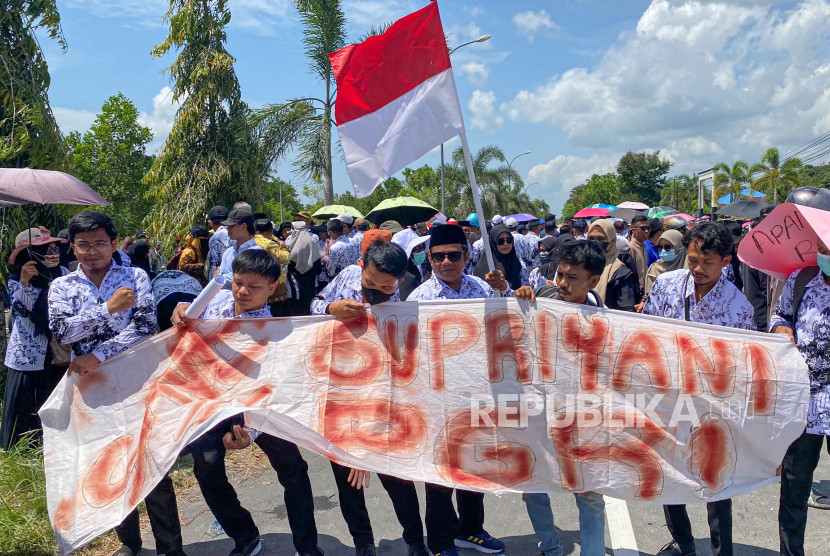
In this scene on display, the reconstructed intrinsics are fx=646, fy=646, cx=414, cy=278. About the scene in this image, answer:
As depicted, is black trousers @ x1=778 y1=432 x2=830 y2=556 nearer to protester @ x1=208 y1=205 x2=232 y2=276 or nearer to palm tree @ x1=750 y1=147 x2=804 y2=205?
protester @ x1=208 y1=205 x2=232 y2=276

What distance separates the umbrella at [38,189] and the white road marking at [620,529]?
12.4 feet

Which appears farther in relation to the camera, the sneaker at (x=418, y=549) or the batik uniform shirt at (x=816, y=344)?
the sneaker at (x=418, y=549)

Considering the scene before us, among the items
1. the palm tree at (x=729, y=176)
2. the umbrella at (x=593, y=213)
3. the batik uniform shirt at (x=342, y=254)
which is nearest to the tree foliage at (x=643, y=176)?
the palm tree at (x=729, y=176)

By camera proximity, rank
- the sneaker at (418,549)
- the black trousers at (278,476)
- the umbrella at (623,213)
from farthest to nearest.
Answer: the umbrella at (623,213) → the sneaker at (418,549) → the black trousers at (278,476)

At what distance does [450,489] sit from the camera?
11.9 ft

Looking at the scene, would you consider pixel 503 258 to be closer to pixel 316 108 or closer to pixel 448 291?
pixel 448 291

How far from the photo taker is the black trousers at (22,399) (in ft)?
15.7

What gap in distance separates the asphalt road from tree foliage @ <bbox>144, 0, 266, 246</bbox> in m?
11.0

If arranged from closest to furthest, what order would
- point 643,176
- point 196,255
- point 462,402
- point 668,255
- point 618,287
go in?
point 462,402 < point 618,287 < point 668,255 < point 196,255 < point 643,176

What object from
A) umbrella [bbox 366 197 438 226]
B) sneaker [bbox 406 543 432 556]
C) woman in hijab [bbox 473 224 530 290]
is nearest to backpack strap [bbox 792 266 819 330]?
sneaker [bbox 406 543 432 556]

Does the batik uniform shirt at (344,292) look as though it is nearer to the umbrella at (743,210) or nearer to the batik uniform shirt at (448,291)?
the batik uniform shirt at (448,291)

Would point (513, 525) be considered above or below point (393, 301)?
below

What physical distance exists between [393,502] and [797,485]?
203 centimetres

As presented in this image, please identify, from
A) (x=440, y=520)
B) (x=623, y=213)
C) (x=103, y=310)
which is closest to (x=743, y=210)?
(x=623, y=213)
